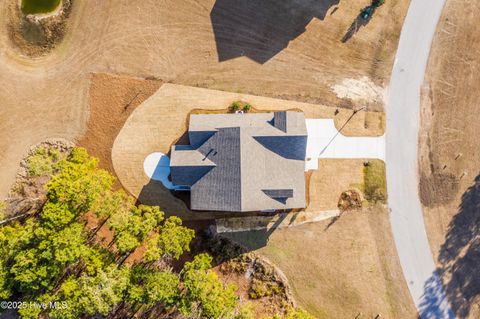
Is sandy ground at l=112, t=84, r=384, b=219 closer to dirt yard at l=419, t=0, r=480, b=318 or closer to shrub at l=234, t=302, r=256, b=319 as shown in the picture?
dirt yard at l=419, t=0, r=480, b=318

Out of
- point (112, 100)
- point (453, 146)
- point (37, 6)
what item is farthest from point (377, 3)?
point (37, 6)

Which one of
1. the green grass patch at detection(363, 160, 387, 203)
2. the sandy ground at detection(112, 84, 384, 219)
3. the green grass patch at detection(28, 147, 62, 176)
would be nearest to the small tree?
the sandy ground at detection(112, 84, 384, 219)

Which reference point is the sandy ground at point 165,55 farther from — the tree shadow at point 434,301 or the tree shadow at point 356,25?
the tree shadow at point 434,301

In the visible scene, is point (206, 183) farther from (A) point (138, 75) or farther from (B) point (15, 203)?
(B) point (15, 203)

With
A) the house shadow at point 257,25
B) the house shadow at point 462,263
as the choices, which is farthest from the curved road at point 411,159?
the house shadow at point 257,25

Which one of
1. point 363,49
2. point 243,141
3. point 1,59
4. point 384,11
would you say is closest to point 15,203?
point 1,59

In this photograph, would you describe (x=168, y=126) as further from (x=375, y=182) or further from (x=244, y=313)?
(x=375, y=182)
